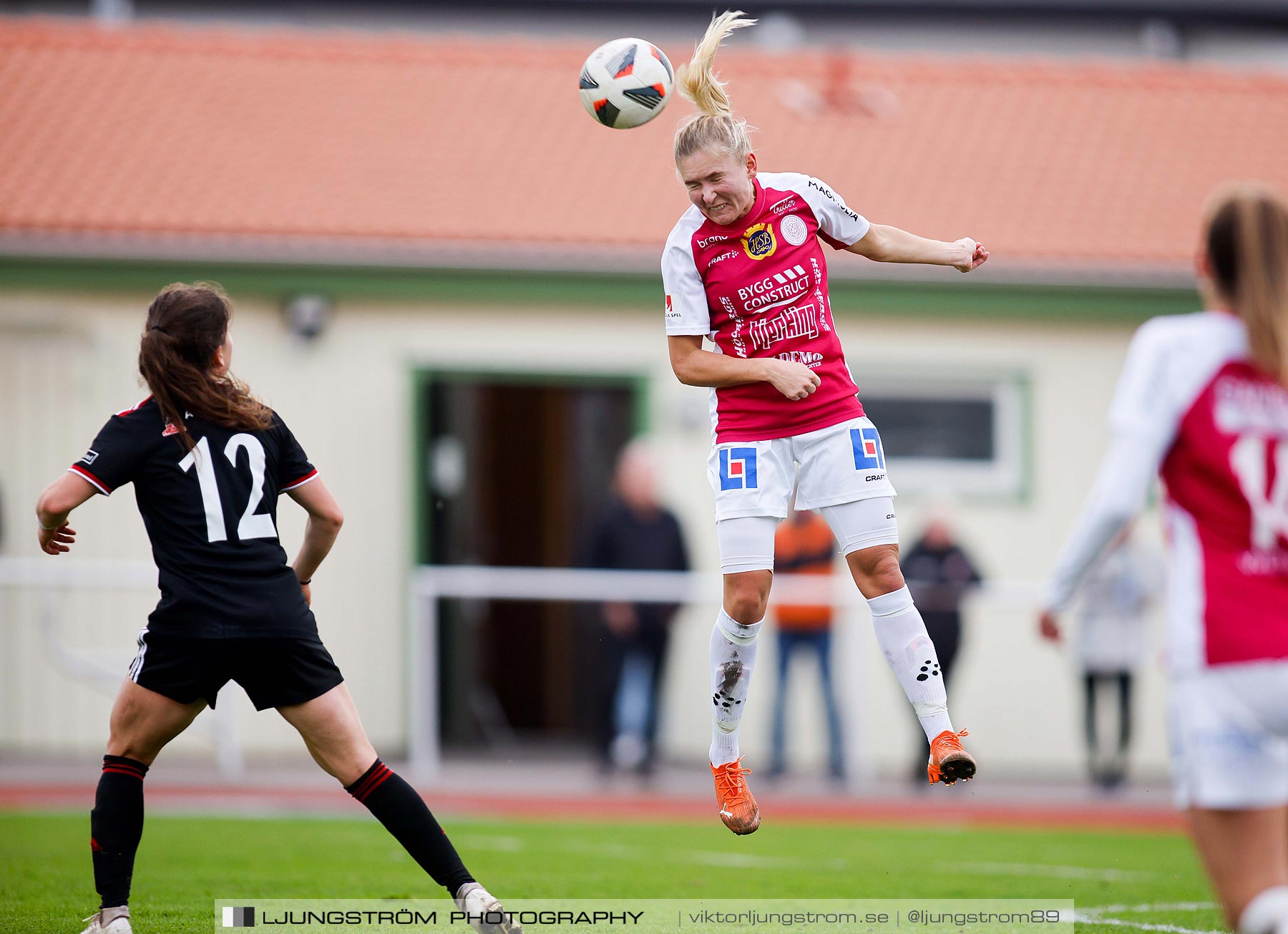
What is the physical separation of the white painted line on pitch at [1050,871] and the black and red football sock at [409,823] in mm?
3971

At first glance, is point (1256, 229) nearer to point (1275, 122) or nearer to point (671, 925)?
point (671, 925)

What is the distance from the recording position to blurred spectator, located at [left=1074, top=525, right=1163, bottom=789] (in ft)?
42.5

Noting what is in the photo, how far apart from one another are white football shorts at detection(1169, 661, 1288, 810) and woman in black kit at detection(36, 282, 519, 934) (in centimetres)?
241

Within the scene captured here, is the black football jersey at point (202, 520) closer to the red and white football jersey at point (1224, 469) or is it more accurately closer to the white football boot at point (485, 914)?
the white football boot at point (485, 914)

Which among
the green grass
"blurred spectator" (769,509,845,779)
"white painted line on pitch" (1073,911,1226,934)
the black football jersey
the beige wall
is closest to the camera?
the black football jersey

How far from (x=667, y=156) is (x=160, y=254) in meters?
5.26

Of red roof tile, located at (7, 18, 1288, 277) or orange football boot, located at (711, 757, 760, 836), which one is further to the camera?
red roof tile, located at (7, 18, 1288, 277)

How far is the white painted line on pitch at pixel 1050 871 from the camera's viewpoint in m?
8.24

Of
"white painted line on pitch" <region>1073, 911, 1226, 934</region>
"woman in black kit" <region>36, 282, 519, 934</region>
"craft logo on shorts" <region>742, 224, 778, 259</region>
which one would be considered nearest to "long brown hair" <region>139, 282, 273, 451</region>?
"woman in black kit" <region>36, 282, 519, 934</region>

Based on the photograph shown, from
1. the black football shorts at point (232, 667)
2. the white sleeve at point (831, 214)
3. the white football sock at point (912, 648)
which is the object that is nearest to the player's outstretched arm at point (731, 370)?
the white sleeve at point (831, 214)

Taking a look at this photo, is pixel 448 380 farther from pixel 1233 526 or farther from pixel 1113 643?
pixel 1233 526

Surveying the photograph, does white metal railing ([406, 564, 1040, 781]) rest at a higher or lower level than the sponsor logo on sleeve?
lower

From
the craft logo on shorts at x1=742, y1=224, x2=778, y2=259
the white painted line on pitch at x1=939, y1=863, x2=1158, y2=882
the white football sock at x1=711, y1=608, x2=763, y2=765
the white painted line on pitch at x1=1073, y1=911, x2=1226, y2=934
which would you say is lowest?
the white painted line on pitch at x1=939, y1=863, x2=1158, y2=882

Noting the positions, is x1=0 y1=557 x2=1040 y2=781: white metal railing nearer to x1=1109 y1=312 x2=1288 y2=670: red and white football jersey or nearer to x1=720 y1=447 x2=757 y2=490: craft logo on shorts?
x1=720 y1=447 x2=757 y2=490: craft logo on shorts
